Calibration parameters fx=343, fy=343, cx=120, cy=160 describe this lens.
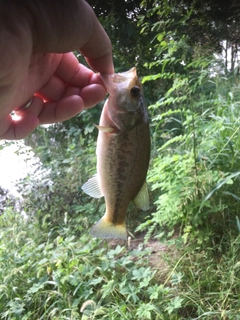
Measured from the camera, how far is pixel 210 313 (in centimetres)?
152

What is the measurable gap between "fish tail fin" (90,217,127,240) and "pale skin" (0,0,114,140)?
368 mm

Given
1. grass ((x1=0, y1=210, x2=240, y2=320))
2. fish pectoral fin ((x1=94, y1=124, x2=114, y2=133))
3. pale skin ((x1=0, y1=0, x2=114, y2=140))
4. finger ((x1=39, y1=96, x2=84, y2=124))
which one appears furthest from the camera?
grass ((x1=0, y1=210, x2=240, y2=320))

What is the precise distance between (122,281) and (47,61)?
4.06 feet

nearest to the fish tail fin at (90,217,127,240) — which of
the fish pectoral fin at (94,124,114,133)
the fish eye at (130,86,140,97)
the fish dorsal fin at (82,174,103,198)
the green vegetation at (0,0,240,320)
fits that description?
the fish dorsal fin at (82,174,103,198)

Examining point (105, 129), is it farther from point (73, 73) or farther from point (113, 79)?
point (73, 73)

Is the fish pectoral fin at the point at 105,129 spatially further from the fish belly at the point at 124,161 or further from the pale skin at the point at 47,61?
the pale skin at the point at 47,61

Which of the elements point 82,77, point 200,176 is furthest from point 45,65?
point 200,176

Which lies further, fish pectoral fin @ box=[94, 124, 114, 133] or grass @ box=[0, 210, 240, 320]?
grass @ box=[0, 210, 240, 320]

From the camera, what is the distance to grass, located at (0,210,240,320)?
5.30ft

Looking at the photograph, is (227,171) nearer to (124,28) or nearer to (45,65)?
(124,28)

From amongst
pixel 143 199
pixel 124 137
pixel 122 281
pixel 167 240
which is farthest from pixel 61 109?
pixel 167 240

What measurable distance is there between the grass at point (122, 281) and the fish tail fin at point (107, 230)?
0.60 meters

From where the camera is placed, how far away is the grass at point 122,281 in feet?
5.30

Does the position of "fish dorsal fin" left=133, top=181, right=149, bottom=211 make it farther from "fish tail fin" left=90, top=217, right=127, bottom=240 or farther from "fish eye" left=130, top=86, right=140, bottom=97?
"fish eye" left=130, top=86, right=140, bottom=97
